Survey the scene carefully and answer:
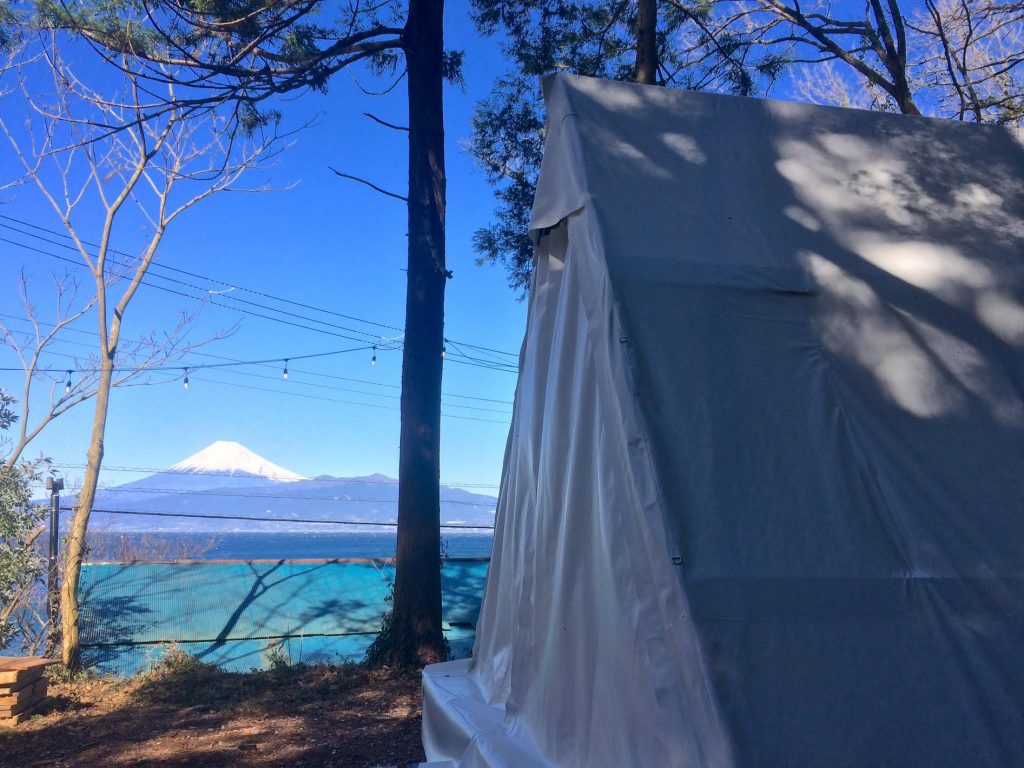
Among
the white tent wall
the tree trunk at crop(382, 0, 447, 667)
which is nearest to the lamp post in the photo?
the tree trunk at crop(382, 0, 447, 667)

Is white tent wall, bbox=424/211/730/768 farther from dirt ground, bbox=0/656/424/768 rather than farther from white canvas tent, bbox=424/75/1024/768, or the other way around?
dirt ground, bbox=0/656/424/768

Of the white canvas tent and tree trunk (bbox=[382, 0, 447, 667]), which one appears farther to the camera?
tree trunk (bbox=[382, 0, 447, 667])

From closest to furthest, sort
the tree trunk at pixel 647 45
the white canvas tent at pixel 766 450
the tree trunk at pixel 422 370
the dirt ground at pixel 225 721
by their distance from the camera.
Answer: the white canvas tent at pixel 766 450 < the dirt ground at pixel 225 721 < the tree trunk at pixel 647 45 < the tree trunk at pixel 422 370

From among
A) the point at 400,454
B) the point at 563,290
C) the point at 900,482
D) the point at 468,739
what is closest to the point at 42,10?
the point at 400,454

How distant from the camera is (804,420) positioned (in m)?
2.41

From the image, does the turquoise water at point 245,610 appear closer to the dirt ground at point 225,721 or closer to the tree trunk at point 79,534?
the tree trunk at point 79,534

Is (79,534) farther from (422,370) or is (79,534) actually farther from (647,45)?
(647,45)

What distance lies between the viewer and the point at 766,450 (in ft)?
7.63

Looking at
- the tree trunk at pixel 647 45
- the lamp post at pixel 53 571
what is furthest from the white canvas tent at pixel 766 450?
the lamp post at pixel 53 571

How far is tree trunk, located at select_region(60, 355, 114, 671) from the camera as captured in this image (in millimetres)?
8523

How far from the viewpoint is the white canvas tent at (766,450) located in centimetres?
203

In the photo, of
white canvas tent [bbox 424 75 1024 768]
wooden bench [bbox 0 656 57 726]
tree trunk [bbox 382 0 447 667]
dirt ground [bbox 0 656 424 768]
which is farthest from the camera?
tree trunk [bbox 382 0 447 667]

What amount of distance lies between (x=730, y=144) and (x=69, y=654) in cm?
843

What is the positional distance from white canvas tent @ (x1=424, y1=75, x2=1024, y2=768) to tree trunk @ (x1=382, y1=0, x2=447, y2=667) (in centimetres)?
385
